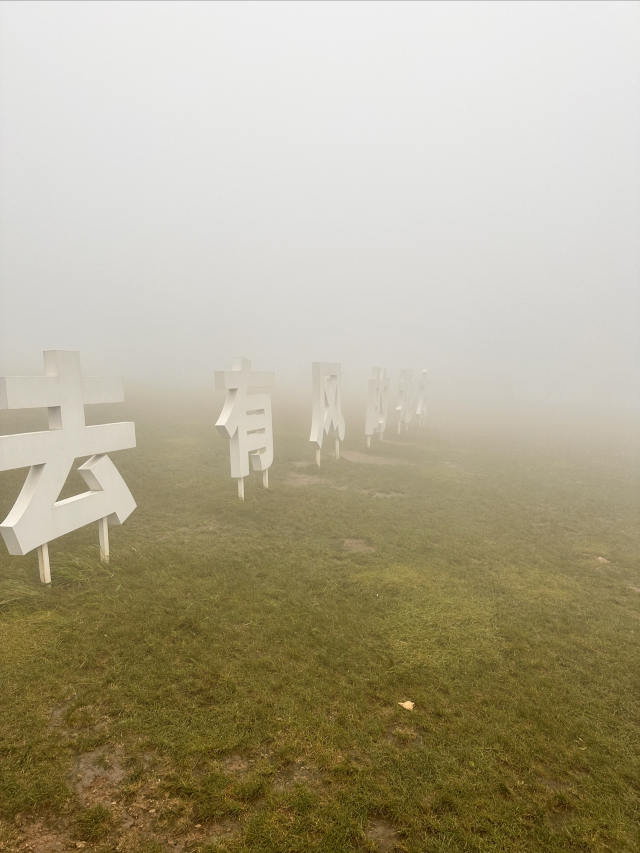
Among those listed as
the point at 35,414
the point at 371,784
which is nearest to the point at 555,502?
the point at 371,784

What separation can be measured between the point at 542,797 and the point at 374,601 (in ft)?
9.44

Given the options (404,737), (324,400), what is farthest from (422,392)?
(404,737)

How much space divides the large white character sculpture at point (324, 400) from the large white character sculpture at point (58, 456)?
7.20m

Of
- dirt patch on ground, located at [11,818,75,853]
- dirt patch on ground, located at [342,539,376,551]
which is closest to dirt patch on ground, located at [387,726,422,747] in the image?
dirt patch on ground, located at [11,818,75,853]

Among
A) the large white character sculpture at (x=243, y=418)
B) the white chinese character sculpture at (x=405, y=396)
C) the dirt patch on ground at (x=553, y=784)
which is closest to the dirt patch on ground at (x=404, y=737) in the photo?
the dirt patch on ground at (x=553, y=784)

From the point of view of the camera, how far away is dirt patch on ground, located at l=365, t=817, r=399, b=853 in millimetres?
2812

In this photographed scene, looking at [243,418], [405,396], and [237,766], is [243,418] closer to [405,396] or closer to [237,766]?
[237,766]

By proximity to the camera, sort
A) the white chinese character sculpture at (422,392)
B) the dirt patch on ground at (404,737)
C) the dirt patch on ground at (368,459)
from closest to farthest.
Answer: the dirt patch on ground at (404,737) < the dirt patch on ground at (368,459) < the white chinese character sculpture at (422,392)

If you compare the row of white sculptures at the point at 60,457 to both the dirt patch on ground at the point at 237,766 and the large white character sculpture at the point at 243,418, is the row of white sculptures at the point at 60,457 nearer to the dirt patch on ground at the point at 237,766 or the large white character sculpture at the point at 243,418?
the large white character sculpture at the point at 243,418

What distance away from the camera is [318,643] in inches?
191

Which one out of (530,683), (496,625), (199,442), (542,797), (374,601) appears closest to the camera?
(542,797)

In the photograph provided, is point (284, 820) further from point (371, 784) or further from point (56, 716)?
point (56, 716)

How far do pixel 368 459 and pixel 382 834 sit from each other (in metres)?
13.2

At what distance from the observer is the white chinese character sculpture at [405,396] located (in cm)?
2173
